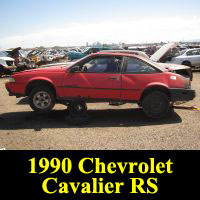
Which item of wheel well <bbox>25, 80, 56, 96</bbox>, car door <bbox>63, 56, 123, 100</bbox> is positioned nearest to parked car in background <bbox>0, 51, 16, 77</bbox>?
wheel well <bbox>25, 80, 56, 96</bbox>

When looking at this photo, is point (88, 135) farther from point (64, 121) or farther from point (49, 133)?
point (64, 121)

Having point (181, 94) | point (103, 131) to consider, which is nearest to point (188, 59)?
point (181, 94)

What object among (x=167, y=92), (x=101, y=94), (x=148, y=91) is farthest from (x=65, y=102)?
(x=167, y=92)

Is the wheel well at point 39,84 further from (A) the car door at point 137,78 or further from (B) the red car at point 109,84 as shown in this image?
(A) the car door at point 137,78

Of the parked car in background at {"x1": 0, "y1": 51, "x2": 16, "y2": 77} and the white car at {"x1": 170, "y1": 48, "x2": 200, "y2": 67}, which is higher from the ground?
the white car at {"x1": 170, "y1": 48, "x2": 200, "y2": 67}

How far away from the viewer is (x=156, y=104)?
691cm

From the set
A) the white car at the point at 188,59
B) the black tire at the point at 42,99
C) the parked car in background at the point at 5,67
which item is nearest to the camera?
the black tire at the point at 42,99

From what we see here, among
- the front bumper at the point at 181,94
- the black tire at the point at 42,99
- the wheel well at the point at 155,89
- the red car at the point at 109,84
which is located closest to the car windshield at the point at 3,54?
the red car at the point at 109,84

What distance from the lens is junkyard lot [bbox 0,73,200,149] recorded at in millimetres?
5332

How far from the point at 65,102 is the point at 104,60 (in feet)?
4.79

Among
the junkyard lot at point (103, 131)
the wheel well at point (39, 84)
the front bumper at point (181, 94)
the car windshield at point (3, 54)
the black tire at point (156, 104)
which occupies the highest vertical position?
the car windshield at point (3, 54)

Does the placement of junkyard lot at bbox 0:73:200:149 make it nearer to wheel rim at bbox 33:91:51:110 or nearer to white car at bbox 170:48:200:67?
wheel rim at bbox 33:91:51:110

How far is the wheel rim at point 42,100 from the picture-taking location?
710 centimetres

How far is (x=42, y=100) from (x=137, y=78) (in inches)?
96.5
